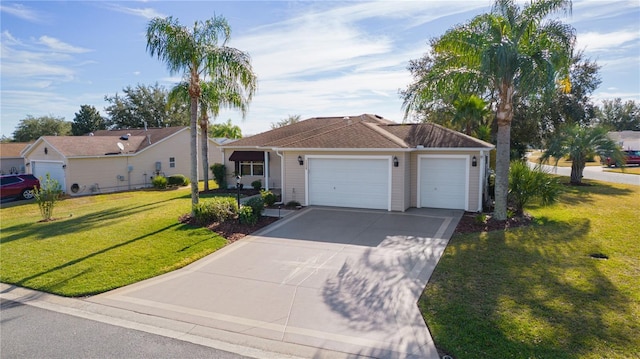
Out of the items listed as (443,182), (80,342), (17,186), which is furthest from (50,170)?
(443,182)

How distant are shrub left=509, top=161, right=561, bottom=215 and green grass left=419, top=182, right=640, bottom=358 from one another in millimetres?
1729

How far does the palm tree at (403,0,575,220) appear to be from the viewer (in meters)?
11.7

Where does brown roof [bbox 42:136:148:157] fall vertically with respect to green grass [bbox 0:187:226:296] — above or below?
above

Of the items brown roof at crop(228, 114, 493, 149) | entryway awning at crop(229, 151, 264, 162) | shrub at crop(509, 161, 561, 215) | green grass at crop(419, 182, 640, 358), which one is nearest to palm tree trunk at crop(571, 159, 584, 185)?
shrub at crop(509, 161, 561, 215)

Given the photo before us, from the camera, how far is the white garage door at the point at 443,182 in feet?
49.3

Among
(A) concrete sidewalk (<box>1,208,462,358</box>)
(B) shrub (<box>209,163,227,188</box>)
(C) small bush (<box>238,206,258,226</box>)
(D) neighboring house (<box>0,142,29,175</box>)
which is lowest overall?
(A) concrete sidewalk (<box>1,208,462,358</box>)

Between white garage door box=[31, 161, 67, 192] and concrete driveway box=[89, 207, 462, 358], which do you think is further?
white garage door box=[31, 161, 67, 192]

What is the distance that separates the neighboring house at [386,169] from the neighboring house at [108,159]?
15677mm

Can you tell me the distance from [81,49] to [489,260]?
84.2ft

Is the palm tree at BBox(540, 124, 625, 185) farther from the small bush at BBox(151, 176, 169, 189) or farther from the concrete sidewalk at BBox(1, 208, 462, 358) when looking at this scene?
the small bush at BBox(151, 176, 169, 189)

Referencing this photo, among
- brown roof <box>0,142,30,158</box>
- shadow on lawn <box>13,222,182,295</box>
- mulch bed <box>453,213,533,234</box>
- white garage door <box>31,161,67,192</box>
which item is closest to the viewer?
shadow on lawn <box>13,222,182,295</box>

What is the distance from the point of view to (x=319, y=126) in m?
24.2

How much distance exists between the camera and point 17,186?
74.5ft

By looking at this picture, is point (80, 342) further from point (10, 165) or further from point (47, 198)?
point (10, 165)
